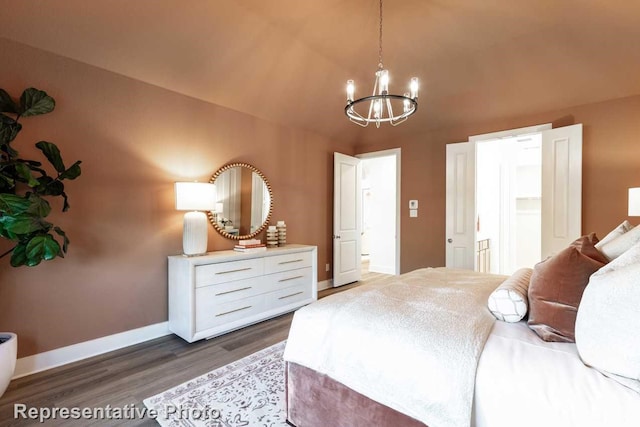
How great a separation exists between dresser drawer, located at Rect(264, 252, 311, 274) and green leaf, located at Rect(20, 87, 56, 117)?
2286mm

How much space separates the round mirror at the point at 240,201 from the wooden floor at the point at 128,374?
4.11ft

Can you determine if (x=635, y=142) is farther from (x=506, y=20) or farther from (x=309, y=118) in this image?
(x=309, y=118)

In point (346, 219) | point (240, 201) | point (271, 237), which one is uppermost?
point (240, 201)

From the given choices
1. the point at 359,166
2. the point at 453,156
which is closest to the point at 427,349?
the point at 453,156

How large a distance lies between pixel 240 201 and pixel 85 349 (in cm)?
205

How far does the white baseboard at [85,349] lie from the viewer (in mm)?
2330

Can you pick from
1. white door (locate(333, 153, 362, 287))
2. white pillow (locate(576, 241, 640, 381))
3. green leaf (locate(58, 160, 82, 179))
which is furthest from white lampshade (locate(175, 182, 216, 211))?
white pillow (locate(576, 241, 640, 381))

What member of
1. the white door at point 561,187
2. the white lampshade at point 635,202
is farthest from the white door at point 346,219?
the white lampshade at point 635,202

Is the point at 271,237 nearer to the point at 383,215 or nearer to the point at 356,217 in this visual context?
the point at 356,217

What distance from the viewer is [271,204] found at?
13.6 feet

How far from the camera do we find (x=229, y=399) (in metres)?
1.98

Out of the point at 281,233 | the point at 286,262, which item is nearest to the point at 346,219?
the point at 281,233

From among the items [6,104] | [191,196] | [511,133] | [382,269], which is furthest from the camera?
[382,269]

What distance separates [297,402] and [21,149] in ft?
8.99
